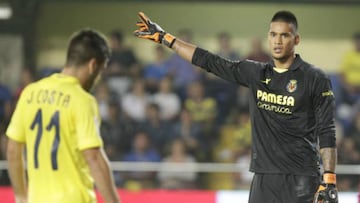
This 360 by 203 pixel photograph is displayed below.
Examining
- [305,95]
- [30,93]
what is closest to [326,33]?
[305,95]

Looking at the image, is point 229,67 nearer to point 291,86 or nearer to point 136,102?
point 291,86

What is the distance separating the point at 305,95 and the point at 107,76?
6.94 meters

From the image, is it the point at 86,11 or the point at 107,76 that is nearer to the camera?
the point at 107,76

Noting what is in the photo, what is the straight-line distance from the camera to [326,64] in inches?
543

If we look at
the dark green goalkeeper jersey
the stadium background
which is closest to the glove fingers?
the dark green goalkeeper jersey

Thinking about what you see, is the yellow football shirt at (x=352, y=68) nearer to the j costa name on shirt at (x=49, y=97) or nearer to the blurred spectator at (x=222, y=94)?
the blurred spectator at (x=222, y=94)

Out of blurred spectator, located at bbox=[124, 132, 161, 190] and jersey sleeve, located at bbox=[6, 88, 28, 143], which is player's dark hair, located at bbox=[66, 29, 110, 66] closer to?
jersey sleeve, located at bbox=[6, 88, 28, 143]

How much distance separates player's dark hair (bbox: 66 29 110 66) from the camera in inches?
204

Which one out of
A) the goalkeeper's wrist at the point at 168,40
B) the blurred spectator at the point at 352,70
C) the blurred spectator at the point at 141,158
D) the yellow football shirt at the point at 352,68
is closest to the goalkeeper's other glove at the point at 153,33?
the goalkeeper's wrist at the point at 168,40

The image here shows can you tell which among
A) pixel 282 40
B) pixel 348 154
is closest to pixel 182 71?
pixel 348 154

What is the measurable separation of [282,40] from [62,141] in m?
1.70

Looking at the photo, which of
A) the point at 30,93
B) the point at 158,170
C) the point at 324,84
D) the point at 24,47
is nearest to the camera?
the point at 30,93

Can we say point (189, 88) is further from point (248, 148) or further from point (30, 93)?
point (30, 93)

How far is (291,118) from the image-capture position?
19.5 feet
